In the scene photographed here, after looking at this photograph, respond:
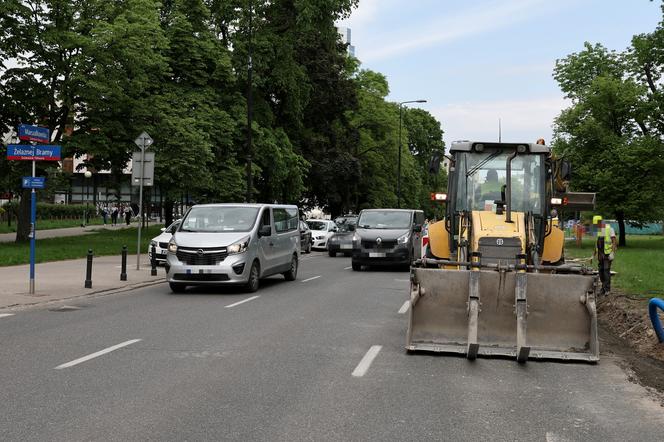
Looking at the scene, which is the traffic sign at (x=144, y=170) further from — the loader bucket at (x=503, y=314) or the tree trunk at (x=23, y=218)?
the loader bucket at (x=503, y=314)

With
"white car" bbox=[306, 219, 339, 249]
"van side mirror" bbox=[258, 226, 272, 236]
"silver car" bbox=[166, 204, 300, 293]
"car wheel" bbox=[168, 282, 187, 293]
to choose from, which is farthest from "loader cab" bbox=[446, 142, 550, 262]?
"white car" bbox=[306, 219, 339, 249]

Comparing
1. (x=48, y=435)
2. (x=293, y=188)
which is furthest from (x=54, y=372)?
(x=293, y=188)

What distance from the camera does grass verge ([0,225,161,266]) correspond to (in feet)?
76.4

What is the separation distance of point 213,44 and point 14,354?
28.5 meters

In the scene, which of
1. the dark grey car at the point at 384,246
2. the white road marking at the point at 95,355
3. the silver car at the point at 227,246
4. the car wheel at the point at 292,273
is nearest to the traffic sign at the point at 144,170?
the silver car at the point at 227,246

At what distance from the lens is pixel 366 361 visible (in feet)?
26.6

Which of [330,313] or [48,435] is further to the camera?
[330,313]

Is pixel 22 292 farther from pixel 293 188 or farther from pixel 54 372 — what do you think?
pixel 293 188

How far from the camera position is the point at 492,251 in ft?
32.1

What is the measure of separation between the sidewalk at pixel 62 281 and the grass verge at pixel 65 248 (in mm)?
982

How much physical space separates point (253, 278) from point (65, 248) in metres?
14.9

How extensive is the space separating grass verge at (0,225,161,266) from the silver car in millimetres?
8329

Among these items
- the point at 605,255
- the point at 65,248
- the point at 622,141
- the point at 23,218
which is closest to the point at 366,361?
the point at 605,255

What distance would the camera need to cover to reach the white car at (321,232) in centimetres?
3734
